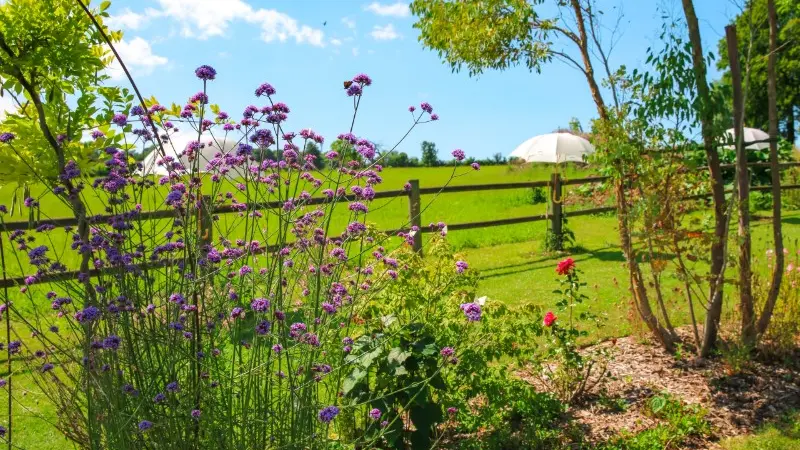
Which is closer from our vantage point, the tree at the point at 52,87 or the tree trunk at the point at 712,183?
the tree at the point at 52,87

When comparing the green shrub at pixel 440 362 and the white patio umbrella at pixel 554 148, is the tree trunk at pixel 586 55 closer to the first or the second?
the green shrub at pixel 440 362

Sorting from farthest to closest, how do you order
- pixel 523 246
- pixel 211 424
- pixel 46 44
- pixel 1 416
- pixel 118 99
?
pixel 523 246, pixel 1 416, pixel 118 99, pixel 46 44, pixel 211 424

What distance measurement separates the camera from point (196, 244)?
8.68 ft

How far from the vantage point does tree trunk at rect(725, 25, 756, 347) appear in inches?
199

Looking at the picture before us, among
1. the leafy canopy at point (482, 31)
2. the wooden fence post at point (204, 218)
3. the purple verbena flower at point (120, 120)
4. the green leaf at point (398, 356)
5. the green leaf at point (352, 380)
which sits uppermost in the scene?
the leafy canopy at point (482, 31)

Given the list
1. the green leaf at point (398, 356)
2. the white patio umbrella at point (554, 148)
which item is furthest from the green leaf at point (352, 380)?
the white patio umbrella at point (554, 148)

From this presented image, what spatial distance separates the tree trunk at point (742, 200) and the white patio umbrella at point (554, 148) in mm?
8323

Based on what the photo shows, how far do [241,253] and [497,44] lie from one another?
480 cm

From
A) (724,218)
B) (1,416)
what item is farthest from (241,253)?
(724,218)

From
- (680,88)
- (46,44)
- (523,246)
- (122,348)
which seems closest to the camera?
(122,348)

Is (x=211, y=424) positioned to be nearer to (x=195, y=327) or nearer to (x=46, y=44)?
(x=195, y=327)

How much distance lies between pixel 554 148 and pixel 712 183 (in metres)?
8.72

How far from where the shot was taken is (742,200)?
16.5 ft

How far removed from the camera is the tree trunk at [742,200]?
505 centimetres
